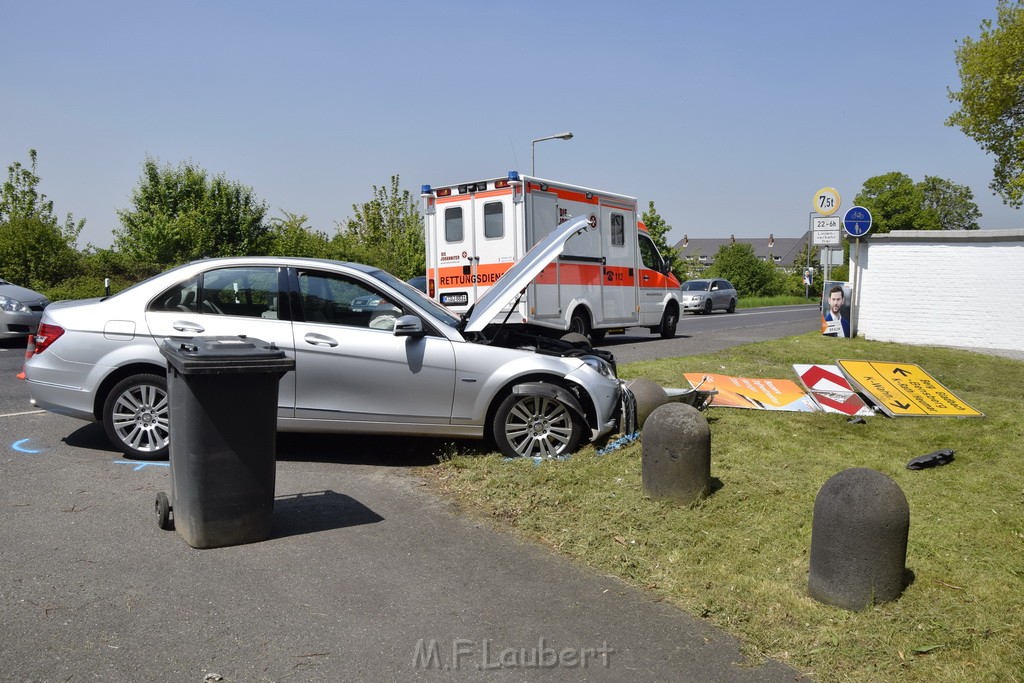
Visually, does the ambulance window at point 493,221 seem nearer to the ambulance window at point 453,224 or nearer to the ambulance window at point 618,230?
the ambulance window at point 453,224

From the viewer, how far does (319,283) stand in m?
7.15

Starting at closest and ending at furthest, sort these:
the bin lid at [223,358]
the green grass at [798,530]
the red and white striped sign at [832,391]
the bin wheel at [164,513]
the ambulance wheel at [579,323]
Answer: the green grass at [798,530]
the bin lid at [223,358]
the bin wheel at [164,513]
the red and white striped sign at [832,391]
the ambulance wheel at [579,323]

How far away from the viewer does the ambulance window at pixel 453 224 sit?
51.2 feet

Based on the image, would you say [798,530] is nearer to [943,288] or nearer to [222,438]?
[222,438]

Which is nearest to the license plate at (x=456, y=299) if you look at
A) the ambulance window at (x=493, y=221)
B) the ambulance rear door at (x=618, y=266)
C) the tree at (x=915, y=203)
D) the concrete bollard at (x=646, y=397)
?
the ambulance window at (x=493, y=221)

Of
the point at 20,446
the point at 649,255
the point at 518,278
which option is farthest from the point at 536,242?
the point at 20,446

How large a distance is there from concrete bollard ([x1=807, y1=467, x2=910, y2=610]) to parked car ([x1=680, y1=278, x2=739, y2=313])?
118 feet

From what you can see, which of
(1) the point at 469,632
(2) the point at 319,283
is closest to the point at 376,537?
(1) the point at 469,632

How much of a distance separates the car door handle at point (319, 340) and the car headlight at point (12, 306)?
11.9 meters

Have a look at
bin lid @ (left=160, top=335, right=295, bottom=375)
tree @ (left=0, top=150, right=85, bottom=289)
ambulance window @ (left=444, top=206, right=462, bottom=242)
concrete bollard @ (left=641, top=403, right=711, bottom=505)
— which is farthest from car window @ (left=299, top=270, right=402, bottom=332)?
tree @ (left=0, top=150, right=85, bottom=289)

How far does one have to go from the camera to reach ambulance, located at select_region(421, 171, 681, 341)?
14883 millimetres

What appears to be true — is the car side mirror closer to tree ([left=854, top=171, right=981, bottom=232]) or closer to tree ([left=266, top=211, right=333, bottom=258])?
tree ([left=266, top=211, right=333, bottom=258])

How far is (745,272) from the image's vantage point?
67250 mm

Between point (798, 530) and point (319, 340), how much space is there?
153 inches
